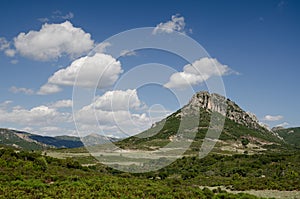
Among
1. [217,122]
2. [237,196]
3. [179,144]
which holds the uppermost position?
[217,122]

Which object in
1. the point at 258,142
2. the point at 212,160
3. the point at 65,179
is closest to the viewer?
the point at 65,179

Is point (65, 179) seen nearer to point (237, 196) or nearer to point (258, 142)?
point (237, 196)

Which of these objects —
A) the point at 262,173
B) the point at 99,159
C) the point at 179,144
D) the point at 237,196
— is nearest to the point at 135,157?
the point at 99,159

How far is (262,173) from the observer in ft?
281

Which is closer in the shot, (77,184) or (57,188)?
(57,188)

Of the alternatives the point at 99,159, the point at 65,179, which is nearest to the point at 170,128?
the point at 99,159

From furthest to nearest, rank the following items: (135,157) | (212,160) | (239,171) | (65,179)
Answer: (135,157), (212,160), (239,171), (65,179)

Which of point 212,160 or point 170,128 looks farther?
point 170,128

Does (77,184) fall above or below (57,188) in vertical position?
above

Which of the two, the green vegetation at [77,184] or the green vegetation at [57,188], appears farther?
the green vegetation at [77,184]

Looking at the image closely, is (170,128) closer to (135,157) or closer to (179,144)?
(179,144)

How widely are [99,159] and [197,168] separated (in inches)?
1249

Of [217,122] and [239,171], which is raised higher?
[217,122]

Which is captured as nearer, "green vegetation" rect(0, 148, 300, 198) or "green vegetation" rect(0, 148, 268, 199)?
"green vegetation" rect(0, 148, 268, 199)
